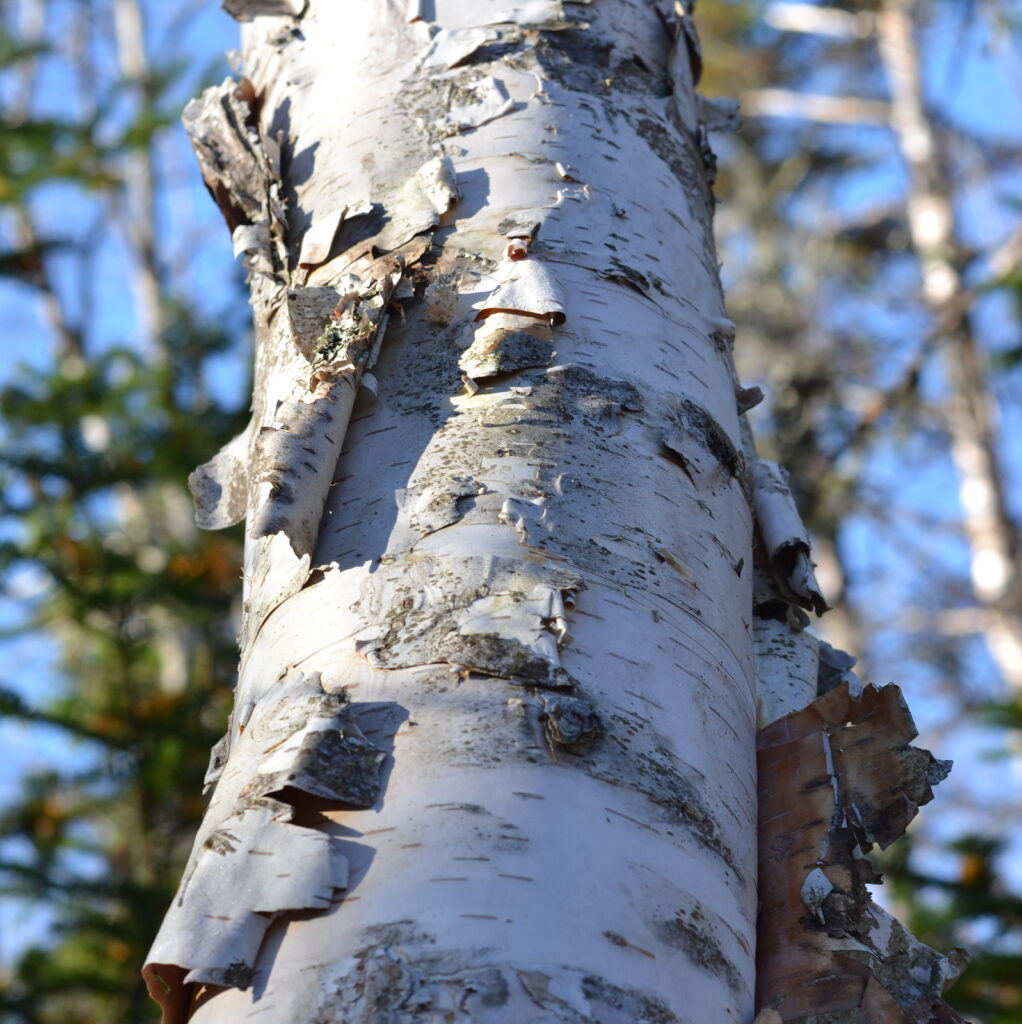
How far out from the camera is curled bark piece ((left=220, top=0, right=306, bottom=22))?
1594 mm

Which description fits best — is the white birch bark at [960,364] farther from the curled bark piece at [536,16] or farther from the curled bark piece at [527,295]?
the curled bark piece at [527,295]

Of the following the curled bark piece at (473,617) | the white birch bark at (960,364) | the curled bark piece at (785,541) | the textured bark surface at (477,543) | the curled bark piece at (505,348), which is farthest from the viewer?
the white birch bark at (960,364)

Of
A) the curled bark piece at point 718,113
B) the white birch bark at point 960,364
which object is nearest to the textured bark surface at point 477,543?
the curled bark piece at point 718,113

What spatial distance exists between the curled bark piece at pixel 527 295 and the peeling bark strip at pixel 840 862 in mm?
506

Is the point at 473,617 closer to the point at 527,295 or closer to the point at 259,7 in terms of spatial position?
the point at 527,295

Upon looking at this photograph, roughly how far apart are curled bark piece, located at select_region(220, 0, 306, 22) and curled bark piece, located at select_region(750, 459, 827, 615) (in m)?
0.92

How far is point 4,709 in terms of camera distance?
3.57m

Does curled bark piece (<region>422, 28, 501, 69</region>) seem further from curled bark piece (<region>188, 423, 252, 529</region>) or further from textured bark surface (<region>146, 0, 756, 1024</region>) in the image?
curled bark piece (<region>188, 423, 252, 529</region>)

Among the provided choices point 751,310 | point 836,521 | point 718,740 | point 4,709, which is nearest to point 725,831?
point 718,740

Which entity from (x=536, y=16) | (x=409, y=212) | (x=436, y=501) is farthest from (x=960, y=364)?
(x=436, y=501)

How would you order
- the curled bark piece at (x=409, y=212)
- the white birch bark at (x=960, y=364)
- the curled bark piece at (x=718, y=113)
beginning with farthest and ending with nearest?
the white birch bark at (x=960, y=364) → the curled bark piece at (x=718, y=113) → the curled bark piece at (x=409, y=212)

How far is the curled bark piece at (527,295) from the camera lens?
1.20m

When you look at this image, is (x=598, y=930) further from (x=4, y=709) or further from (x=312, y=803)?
(x=4, y=709)

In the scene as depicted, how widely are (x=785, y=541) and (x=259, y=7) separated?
104 centimetres
